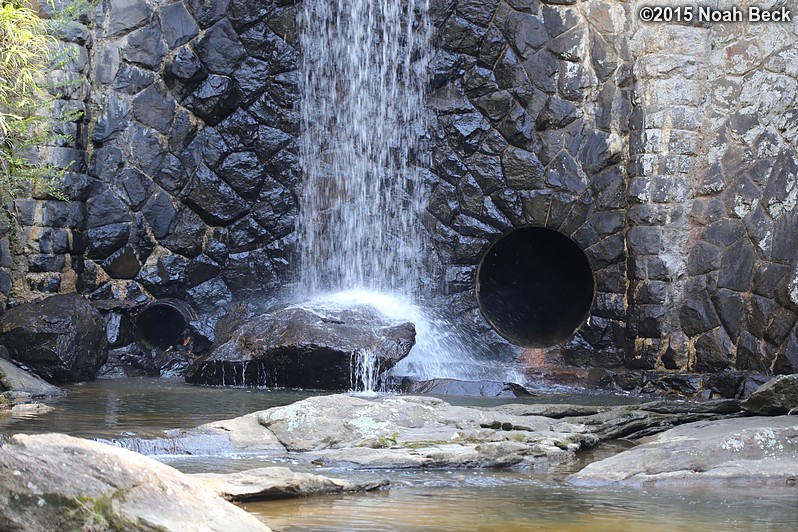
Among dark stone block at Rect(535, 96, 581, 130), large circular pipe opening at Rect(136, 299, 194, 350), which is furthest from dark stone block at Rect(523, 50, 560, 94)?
large circular pipe opening at Rect(136, 299, 194, 350)

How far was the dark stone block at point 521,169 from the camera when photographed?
33.4 ft

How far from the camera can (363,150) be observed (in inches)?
439

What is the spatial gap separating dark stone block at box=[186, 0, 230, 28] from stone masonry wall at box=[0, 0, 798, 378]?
A: 2 centimetres

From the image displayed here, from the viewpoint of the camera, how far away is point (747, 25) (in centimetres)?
916

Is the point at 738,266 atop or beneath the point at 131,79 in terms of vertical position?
beneath

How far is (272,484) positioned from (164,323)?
6.93 metres

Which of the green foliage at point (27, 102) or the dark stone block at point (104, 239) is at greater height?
the green foliage at point (27, 102)

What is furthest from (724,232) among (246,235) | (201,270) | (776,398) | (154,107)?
(154,107)

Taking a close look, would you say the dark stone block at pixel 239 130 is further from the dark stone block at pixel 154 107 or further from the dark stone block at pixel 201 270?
the dark stone block at pixel 201 270

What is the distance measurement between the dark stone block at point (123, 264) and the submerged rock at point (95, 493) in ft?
24.3

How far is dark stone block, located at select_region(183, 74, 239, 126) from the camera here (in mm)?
10555

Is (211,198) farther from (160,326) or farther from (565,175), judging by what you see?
(565,175)

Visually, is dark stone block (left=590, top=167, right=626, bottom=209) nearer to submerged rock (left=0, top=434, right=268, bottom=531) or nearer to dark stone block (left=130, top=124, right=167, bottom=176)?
dark stone block (left=130, top=124, right=167, bottom=176)

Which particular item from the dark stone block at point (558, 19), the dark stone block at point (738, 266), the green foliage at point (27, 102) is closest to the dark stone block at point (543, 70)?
the dark stone block at point (558, 19)
